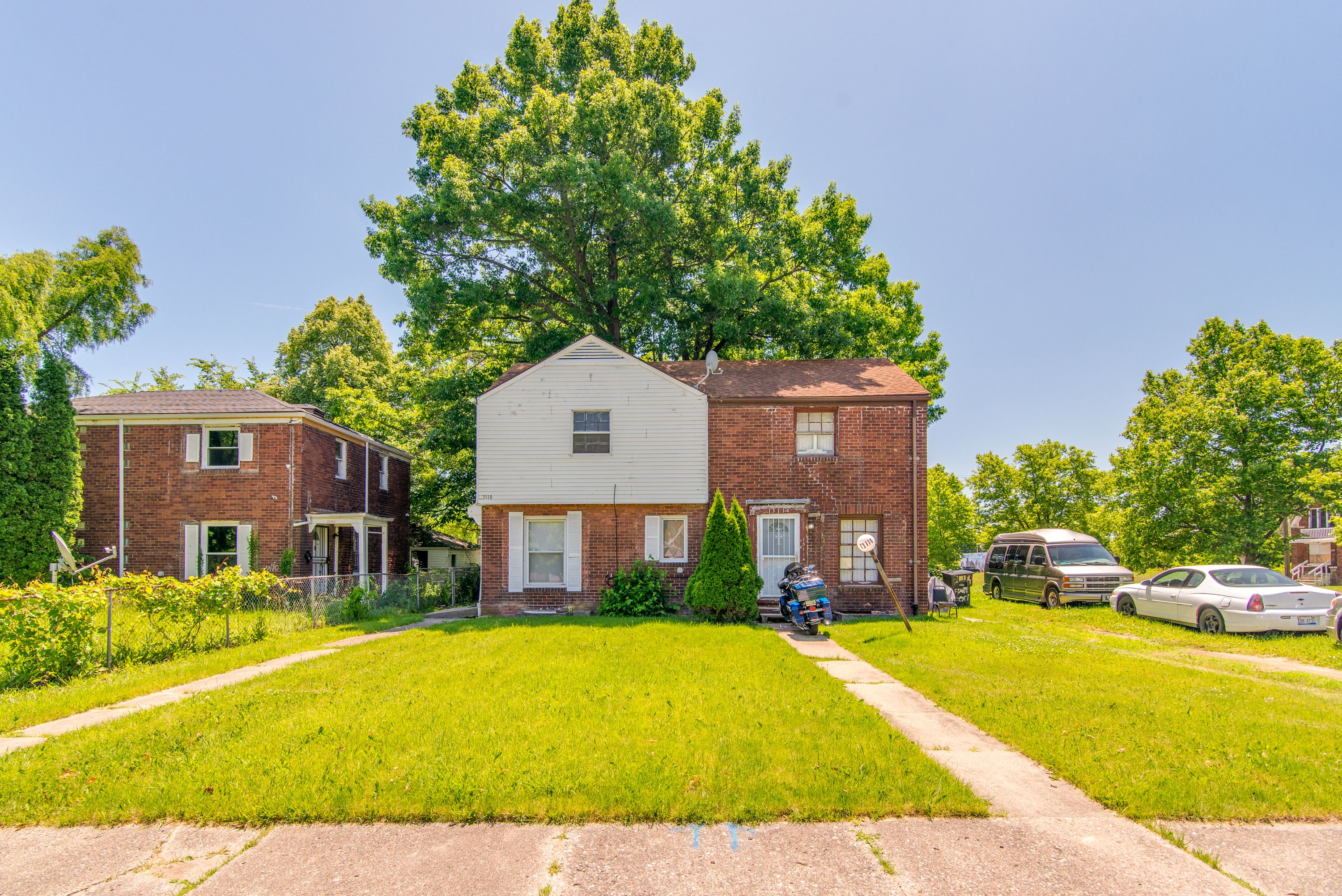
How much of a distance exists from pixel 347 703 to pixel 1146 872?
6.82 meters

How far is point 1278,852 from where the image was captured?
12.9 feet

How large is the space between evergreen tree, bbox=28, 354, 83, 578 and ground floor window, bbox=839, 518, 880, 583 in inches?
797

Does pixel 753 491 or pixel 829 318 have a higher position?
pixel 829 318

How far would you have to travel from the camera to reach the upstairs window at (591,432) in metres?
16.3

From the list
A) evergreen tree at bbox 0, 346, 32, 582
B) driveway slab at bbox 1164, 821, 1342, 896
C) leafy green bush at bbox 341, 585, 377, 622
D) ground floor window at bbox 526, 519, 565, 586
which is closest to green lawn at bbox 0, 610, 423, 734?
leafy green bush at bbox 341, 585, 377, 622

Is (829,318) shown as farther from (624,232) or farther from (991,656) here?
(991,656)

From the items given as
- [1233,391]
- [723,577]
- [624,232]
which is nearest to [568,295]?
[624,232]

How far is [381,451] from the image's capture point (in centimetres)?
2430

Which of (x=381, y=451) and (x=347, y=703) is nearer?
(x=347, y=703)

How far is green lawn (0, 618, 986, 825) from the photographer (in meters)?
4.42

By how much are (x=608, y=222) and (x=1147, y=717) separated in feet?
62.0

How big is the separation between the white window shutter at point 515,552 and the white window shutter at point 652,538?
9.82 ft

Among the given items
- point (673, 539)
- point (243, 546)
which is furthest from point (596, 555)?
point (243, 546)

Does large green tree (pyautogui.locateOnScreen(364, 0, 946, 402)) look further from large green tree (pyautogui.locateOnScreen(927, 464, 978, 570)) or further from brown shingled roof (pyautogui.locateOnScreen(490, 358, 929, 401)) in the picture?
large green tree (pyautogui.locateOnScreen(927, 464, 978, 570))
